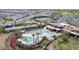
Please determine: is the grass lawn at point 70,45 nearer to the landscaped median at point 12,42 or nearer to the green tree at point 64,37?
the green tree at point 64,37

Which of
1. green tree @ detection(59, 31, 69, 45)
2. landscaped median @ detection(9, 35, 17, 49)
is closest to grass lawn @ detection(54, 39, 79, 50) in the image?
green tree @ detection(59, 31, 69, 45)

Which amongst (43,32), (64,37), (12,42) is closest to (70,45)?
(64,37)

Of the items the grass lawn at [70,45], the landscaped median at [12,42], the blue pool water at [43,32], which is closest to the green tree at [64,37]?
the grass lawn at [70,45]

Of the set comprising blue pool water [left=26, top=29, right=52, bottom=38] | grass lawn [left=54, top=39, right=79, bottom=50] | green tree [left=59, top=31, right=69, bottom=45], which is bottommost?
grass lawn [left=54, top=39, right=79, bottom=50]

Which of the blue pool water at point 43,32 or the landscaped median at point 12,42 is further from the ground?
the blue pool water at point 43,32

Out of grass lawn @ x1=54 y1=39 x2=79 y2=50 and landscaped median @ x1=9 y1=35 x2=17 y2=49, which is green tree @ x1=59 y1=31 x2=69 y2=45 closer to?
grass lawn @ x1=54 y1=39 x2=79 y2=50

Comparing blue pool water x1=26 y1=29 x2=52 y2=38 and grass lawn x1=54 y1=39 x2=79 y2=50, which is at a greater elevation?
blue pool water x1=26 y1=29 x2=52 y2=38

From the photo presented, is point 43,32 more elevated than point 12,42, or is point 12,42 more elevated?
point 43,32

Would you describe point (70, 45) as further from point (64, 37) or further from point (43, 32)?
point (43, 32)

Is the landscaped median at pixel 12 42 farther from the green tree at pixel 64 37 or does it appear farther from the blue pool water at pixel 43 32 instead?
the green tree at pixel 64 37

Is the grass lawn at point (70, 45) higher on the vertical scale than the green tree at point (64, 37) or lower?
lower

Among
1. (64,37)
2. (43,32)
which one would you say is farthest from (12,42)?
(64,37)

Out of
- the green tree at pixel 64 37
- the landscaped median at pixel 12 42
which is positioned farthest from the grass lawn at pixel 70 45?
the landscaped median at pixel 12 42

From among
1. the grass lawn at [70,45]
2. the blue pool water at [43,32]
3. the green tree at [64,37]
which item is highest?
the blue pool water at [43,32]
